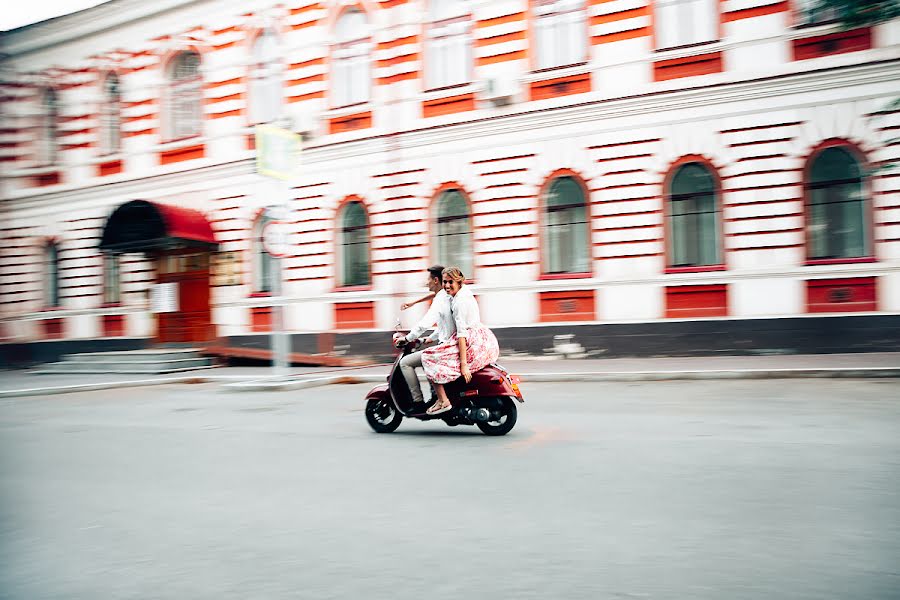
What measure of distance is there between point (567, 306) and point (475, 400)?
977 cm

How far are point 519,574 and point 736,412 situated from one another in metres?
6.14

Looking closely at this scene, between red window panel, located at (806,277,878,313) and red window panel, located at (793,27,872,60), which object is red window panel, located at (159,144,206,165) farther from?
red window panel, located at (806,277,878,313)

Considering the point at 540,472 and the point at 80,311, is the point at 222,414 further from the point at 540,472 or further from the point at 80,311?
the point at 80,311

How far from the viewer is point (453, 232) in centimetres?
1906

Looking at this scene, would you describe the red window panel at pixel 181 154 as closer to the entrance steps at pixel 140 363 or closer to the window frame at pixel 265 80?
the window frame at pixel 265 80

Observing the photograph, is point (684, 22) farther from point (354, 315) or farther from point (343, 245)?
point (354, 315)

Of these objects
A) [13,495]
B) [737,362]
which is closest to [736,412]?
[737,362]

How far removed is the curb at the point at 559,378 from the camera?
40.0 feet

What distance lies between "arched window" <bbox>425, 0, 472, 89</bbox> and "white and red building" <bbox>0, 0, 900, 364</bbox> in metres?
0.06

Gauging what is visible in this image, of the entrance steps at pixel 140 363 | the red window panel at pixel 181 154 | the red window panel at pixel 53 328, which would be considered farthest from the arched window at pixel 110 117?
the entrance steps at pixel 140 363

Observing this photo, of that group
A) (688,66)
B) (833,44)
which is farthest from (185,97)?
(833,44)

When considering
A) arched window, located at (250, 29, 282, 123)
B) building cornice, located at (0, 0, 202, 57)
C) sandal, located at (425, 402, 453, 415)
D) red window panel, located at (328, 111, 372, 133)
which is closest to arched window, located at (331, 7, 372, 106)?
red window panel, located at (328, 111, 372, 133)

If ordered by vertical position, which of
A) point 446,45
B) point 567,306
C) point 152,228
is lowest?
point 567,306

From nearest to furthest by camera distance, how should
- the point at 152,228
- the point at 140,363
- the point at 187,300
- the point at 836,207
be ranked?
the point at 836,207
the point at 140,363
the point at 152,228
the point at 187,300
